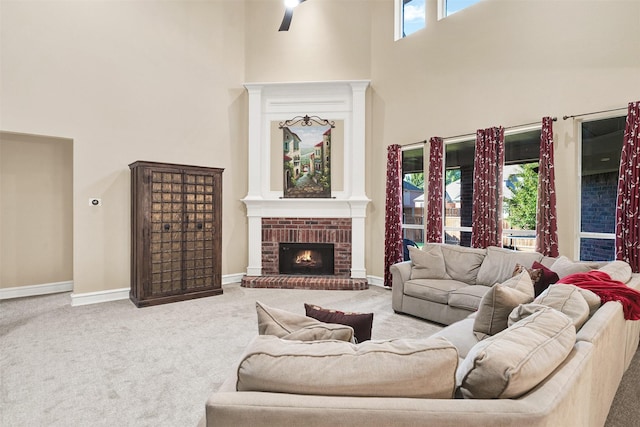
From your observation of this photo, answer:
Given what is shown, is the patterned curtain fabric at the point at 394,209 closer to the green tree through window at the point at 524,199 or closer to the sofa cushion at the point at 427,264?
the sofa cushion at the point at 427,264

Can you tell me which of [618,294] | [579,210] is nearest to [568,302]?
[618,294]

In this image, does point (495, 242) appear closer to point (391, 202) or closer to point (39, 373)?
point (391, 202)

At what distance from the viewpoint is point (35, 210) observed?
529 centimetres

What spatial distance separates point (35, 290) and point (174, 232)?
2.44m

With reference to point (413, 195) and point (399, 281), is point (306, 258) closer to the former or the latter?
point (413, 195)

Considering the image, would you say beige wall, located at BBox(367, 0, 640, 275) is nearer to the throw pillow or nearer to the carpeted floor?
the carpeted floor

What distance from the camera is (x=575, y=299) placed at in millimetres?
1980

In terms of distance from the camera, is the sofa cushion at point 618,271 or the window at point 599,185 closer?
the sofa cushion at point 618,271

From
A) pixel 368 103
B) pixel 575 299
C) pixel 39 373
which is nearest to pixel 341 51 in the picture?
pixel 368 103

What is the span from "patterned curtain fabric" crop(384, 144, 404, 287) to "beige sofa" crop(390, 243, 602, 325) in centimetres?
113

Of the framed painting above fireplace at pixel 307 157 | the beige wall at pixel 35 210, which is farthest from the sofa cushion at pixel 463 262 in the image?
the beige wall at pixel 35 210

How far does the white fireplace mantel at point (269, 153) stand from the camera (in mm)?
6258

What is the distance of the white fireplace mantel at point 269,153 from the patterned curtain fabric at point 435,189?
1.23m

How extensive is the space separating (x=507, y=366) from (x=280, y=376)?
0.74 metres
